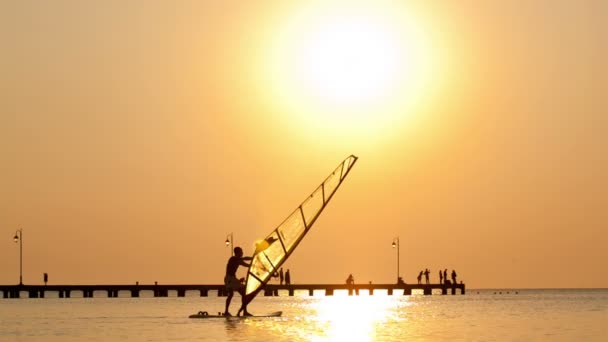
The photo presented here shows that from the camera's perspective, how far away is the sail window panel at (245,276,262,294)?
44.7m

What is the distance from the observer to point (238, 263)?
41188 millimetres

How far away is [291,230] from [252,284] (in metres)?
3.11

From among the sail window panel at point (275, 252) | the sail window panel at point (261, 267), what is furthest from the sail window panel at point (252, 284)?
the sail window panel at point (275, 252)

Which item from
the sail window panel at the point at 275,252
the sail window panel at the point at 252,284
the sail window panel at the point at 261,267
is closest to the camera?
the sail window panel at the point at 261,267

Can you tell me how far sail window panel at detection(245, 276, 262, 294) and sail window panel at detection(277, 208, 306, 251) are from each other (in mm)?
2109

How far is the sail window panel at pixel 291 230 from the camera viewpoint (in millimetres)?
46781

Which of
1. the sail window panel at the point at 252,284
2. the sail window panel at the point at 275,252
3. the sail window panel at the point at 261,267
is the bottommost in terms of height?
the sail window panel at the point at 252,284

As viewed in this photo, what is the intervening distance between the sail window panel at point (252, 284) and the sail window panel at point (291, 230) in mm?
2109

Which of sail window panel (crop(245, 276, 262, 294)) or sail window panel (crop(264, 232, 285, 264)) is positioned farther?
sail window panel (crop(264, 232, 285, 264))

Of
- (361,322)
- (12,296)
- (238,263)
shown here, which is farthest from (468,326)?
(12,296)

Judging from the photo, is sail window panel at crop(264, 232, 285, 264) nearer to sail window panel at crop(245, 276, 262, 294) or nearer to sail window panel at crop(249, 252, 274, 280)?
sail window panel at crop(249, 252, 274, 280)

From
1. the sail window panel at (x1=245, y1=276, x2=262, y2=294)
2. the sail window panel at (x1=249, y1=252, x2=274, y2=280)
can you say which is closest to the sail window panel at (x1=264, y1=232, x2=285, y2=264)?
the sail window panel at (x1=249, y1=252, x2=274, y2=280)

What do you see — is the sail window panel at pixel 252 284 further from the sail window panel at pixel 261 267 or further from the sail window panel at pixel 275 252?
the sail window panel at pixel 275 252

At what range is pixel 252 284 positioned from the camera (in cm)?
4500
